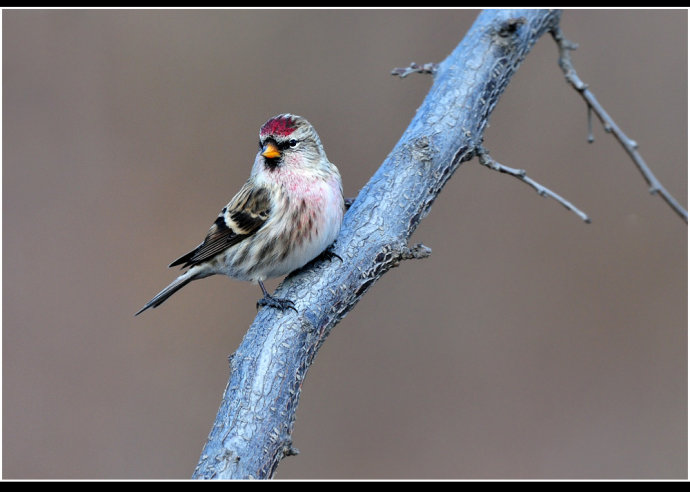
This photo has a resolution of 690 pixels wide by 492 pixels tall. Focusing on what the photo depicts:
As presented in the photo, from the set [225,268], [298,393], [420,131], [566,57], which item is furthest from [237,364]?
[566,57]

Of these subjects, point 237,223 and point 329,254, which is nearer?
point 329,254

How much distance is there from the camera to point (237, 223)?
8.85 ft

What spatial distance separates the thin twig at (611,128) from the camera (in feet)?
7.24

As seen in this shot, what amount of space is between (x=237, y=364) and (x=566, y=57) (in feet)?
6.22

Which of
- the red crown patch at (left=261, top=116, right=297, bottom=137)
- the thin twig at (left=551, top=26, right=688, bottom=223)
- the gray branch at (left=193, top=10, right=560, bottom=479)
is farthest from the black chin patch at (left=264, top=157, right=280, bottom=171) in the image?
the thin twig at (left=551, top=26, right=688, bottom=223)

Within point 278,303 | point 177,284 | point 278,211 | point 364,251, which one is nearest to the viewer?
point 278,303

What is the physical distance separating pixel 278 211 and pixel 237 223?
190 mm

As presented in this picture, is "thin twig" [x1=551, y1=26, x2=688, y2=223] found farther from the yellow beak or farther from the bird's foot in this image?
the yellow beak

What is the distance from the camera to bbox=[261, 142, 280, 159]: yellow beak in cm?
257

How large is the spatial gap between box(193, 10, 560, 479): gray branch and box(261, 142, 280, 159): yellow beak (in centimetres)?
36

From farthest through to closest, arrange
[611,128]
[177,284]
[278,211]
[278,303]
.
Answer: [177,284] → [278,211] → [611,128] → [278,303]

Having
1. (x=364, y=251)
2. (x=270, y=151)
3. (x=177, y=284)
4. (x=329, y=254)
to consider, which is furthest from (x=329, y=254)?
(x=177, y=284)

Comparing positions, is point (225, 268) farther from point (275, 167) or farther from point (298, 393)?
point (298, 393)

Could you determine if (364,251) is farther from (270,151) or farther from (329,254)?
(270,151)
